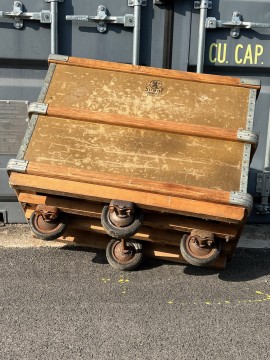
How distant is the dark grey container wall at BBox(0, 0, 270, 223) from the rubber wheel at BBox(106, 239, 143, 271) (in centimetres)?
142

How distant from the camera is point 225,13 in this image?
3.61 meters

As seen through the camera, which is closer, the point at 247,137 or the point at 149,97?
the point at 247,137

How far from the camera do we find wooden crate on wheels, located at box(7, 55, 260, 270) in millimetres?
2748

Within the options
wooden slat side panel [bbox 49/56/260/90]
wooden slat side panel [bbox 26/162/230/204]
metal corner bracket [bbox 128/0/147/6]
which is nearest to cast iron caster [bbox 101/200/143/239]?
wooden slat side panel [bbox 26/162/230/204]

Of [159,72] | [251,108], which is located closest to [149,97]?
[159,72]

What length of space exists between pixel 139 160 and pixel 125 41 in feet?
4.01

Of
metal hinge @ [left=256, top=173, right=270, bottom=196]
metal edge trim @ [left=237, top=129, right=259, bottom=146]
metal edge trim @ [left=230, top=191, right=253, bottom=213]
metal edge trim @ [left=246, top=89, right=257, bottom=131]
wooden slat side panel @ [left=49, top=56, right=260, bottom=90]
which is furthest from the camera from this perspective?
metal hinge @ [left=256, top=173, right=270, bottom=196]

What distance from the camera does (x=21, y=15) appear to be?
3.49 metres

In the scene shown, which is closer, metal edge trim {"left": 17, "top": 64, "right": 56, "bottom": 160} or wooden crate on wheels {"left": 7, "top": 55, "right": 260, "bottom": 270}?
wooden crate on wheels {"left": 7, "top": 55, "right": 260, "bottom": 270}

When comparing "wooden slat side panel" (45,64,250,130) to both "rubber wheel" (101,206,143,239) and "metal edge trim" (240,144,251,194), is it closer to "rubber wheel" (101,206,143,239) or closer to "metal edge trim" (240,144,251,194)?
"metal edge trim" (240,144,251,194)

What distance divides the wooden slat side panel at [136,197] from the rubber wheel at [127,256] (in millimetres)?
564

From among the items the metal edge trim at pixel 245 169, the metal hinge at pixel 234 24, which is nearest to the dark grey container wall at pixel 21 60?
the metal hinge at pixel 234 24

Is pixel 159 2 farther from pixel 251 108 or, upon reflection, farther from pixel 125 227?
pixel 125 227

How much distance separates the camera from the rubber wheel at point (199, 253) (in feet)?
9.57
